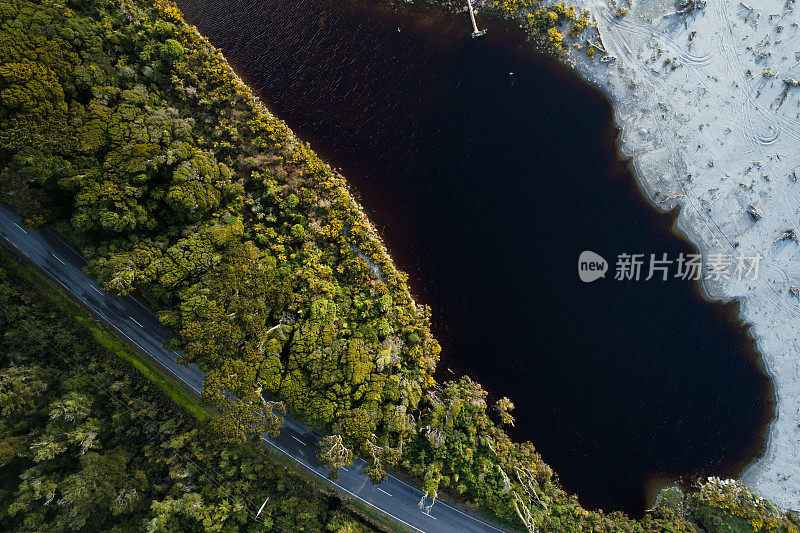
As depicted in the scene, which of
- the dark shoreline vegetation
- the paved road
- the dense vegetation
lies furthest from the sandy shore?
the dense vegetation

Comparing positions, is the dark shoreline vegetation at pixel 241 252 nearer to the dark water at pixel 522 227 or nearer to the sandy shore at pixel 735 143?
the dark water at pixel 522 227

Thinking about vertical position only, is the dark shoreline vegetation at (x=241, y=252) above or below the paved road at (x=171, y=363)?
above

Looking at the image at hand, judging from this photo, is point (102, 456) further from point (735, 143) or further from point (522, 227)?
point (735, 143)

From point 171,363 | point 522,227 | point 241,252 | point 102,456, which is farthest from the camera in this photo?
point 522,227

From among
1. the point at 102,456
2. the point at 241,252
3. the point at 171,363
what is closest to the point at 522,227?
the point at 241,252

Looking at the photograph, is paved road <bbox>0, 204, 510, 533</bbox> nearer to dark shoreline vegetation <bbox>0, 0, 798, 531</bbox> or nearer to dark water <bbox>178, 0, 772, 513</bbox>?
dark shoreline vegetation <bbox>0, 0, 798, 531</bbox>

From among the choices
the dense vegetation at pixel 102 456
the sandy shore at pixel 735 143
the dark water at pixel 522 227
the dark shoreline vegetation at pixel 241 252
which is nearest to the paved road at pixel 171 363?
the dense vegetation at pixel 102 456
